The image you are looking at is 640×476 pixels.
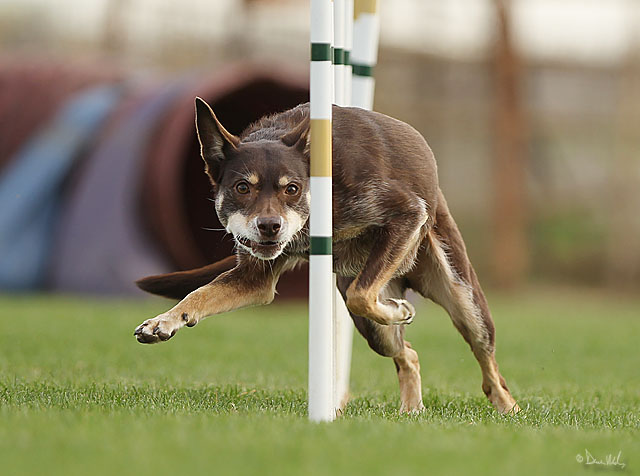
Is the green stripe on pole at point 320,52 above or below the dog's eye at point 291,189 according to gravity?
above

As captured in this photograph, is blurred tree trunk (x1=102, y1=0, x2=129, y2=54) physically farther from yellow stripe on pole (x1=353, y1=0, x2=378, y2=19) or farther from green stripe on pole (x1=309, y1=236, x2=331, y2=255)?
green stripe on pole (x1=309, y1=236, x2=331, y2=255)

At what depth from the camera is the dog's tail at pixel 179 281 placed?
4.72 meters

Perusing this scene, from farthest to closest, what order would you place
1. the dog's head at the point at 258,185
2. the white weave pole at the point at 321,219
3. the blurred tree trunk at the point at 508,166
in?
the blurred tree trunk at the point at 508,166
the dog's head at the point at 258,185
the white weave pole at the point at 321,219

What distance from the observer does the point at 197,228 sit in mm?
12383

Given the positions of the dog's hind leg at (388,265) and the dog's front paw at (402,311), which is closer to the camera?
the dog's hind leg at (388,265)

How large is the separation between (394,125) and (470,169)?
13.7 m

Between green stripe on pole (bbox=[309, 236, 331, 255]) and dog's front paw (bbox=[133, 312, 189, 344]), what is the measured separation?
685 millimetres

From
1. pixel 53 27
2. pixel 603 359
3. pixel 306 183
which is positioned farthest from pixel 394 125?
pixel 53 27

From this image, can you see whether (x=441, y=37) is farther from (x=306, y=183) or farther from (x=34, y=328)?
(x=306, y=183)

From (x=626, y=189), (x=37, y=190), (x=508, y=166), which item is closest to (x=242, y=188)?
(x=37, y=190)

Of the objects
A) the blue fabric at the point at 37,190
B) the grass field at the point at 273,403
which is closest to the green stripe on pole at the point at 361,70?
the grass field at the point at 273,403

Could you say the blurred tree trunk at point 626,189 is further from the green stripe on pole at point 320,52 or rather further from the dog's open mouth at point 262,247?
the green stripe on pole at point 320,52

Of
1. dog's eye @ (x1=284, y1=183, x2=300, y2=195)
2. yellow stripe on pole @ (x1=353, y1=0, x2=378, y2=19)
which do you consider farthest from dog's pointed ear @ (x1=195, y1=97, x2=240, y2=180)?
yellow stripe on pole @ (x1=353, y1=0, x2=378, y2=19)

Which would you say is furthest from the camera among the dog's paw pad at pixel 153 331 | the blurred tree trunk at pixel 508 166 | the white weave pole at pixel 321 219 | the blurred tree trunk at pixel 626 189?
the blurred tree trunk at pixel 626 189
